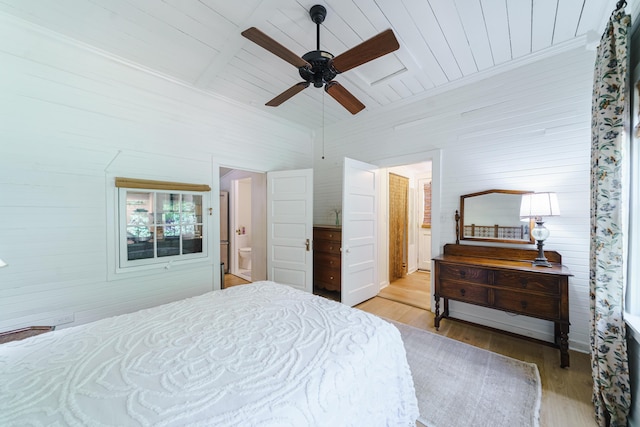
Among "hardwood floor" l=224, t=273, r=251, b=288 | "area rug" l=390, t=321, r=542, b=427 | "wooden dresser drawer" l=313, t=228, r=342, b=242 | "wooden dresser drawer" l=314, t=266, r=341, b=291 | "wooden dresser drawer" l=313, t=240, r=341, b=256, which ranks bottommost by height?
"area rug" l=390, t=321, r=542, b=427

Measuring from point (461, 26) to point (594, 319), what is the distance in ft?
8.15

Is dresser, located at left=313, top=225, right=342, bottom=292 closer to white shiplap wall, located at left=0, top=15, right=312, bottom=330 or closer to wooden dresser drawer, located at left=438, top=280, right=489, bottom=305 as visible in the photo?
wooden dresser drawer, located at left=438, top=280, right=489, bottom=305

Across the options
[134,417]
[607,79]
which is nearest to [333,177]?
[607,79]

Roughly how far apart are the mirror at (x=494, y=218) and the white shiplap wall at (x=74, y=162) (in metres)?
3.48

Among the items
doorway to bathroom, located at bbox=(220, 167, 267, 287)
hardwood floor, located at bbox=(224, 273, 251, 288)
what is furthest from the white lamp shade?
hardwood floor, located at bbox=(224, 273, 251, 288)

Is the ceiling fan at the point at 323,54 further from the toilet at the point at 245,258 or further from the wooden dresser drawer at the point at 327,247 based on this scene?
the toilet at the point at 245,258

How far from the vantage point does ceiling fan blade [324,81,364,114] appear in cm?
221

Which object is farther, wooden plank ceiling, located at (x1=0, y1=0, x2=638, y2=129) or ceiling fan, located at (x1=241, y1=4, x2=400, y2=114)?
wooden plank ceiling, located at (x1=0, y1=0, x2=638, y2=129)

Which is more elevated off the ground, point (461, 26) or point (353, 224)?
point (461, 26)

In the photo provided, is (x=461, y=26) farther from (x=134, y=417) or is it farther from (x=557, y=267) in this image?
(x=134, y=417)

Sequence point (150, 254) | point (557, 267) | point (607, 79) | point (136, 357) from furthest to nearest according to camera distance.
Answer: point (150, 254)
point (557, 267)
point (607, 79)
point (136, 357)

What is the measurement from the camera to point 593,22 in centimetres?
210

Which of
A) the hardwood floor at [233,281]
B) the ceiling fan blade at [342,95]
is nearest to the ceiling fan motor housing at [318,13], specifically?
the ceiling fan blade at [342,95]

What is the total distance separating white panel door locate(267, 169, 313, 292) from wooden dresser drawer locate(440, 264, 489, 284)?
1753 millimetres
